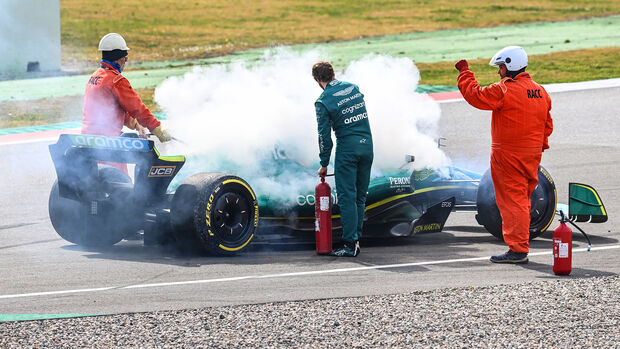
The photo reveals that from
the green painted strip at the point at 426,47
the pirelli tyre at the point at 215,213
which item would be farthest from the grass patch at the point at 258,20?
the pirelli tyre at the point at 215,213

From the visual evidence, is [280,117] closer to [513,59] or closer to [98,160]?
[98,160]

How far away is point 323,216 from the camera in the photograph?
894 cm

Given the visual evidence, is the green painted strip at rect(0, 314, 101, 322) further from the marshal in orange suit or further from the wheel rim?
the marshal in orange suit

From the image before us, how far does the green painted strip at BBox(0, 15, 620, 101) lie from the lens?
923 inches

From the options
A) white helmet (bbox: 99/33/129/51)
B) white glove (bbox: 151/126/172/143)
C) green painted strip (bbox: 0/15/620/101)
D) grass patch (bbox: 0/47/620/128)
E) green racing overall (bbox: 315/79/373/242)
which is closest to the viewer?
green racing overall (bbox: 315/79/373/242)

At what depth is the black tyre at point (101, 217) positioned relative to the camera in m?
9.06

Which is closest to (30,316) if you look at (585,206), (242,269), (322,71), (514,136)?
(242,269)

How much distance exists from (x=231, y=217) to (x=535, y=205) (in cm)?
294

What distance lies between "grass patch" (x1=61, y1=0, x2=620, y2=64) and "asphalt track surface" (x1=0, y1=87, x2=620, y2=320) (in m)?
19.4

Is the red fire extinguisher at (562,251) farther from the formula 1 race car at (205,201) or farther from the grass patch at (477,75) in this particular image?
the grass patch at (477,75)

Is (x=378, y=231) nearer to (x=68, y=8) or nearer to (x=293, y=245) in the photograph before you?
(x=293, y=245)

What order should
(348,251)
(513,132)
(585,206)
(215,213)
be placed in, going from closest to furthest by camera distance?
(513,132)
(215,213)
(348,251)
(585,206)

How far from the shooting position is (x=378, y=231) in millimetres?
9500

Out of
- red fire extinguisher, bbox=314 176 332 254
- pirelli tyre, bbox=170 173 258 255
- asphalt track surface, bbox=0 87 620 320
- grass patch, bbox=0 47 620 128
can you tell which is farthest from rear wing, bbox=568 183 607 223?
grass patch, bbox=0 47 620 128
